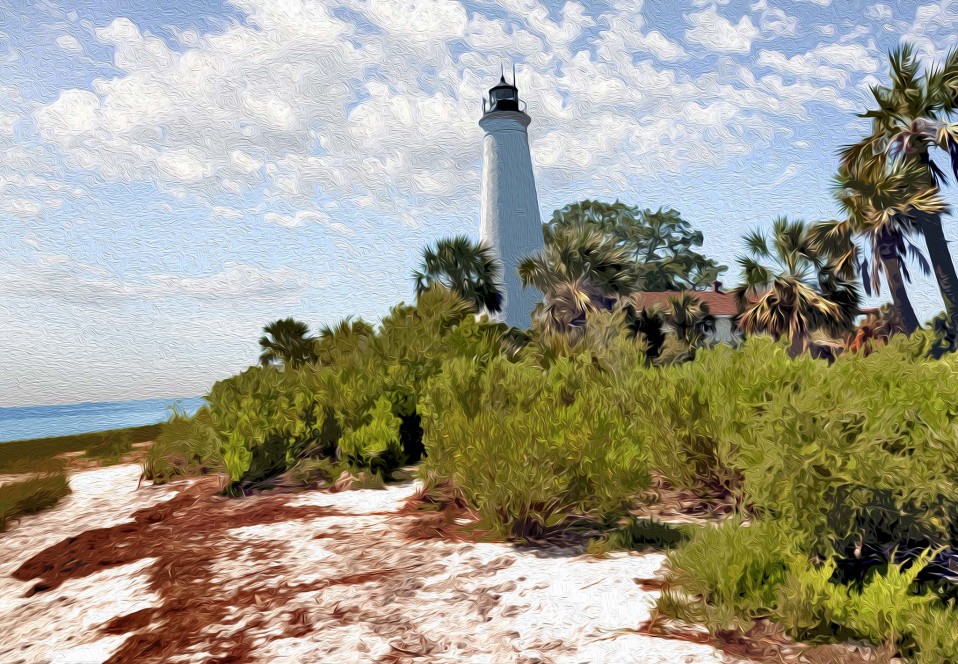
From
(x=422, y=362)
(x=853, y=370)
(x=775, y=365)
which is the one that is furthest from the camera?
(x=422, y=362)

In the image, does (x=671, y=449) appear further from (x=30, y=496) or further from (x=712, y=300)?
(x=712, y=300)

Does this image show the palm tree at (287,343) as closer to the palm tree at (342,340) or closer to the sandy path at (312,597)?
the palm tree at (342,340)

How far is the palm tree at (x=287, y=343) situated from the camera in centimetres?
1412

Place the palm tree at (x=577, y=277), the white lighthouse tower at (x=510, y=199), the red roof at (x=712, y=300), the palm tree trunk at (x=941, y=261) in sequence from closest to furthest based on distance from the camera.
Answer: the palm tree trunk at (x=941, y=261) < the palm tree at (x=577, y=277) < the white lighthouse tower at (x=510, y=199) < the red roof at (x=712, y=300)

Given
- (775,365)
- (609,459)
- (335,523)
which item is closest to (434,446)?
(335,523)

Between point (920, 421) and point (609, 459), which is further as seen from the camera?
point (609, 459)

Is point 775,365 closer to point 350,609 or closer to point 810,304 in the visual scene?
point 350,609

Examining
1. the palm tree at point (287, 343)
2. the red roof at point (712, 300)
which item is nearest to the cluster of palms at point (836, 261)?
the palm tree at point (287, 343)

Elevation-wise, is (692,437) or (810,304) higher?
(810,304)

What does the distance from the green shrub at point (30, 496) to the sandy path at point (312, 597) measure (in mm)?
1348

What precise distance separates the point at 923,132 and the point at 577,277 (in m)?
11.9

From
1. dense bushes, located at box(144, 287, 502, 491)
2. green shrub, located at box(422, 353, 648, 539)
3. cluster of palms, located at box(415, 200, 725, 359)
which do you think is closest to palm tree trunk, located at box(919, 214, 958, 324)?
cluster of palms, located at box(415, 200, 725, 359)

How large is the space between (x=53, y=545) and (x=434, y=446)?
14.1 ft

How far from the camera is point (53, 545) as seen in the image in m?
6.77
